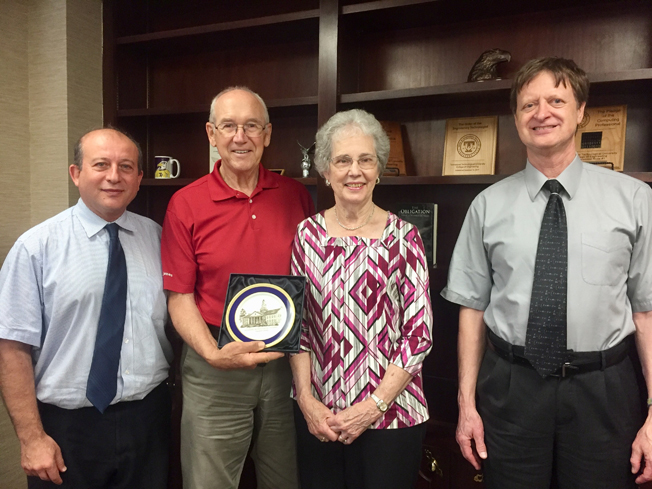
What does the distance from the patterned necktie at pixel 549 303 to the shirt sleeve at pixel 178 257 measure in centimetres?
110

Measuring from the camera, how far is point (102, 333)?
141 centimetres

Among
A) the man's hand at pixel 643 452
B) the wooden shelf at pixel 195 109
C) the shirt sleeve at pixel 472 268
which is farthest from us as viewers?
the wooden shelf at pixel 195 109

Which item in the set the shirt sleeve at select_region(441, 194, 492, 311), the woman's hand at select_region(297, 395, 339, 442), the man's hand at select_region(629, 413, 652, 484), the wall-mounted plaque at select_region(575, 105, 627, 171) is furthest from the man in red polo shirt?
the wall-mounted plaque at select_region(575, 105, 627, 171)

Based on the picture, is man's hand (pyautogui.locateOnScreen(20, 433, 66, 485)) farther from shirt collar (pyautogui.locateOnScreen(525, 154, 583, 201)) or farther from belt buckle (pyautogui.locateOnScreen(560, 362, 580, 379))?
shirt collar (pyautogui.locateOnScreen(525, 154, 583, 201))

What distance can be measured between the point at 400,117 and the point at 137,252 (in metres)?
1.41

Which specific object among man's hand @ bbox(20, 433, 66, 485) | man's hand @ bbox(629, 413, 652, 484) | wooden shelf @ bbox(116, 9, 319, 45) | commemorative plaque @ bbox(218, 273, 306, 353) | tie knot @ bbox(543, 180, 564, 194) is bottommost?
man's hand @ bbox(20, 433, 66, 485)

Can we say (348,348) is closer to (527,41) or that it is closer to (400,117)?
(400,117)

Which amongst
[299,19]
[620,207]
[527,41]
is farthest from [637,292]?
[299,19]

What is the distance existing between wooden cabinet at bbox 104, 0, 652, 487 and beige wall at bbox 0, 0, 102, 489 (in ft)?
0.67

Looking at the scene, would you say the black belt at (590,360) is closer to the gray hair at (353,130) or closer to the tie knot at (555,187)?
the tie knot at (555,187)

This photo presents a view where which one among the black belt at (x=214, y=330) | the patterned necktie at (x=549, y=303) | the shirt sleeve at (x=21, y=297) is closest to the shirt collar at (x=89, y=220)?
the shirt sleeve at (x=21, y=297)

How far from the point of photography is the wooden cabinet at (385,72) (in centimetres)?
188

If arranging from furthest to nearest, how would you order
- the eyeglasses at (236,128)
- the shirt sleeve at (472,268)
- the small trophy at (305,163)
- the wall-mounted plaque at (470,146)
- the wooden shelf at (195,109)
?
the small trophy at (305,163), the wooden shelf at (195,109), the wall-mounted plaque at (470,146), the eyeglasses at (236,128), the shirt sleeve at (472,268)

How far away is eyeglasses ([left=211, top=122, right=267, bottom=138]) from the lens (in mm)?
1555
